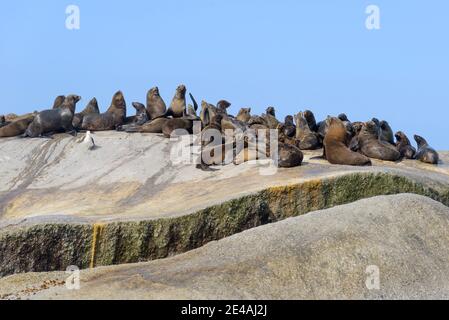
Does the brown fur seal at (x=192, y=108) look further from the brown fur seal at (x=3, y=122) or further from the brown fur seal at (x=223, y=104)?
the brown fur seal at (x=3, y=122)

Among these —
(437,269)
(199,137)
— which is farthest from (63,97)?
(437,269)

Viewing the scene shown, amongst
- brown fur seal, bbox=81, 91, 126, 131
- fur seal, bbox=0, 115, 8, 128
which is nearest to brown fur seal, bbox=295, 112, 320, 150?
brown fur seal, bbox=81, 91, 126, 131

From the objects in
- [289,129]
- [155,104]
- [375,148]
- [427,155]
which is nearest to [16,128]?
[155,104]

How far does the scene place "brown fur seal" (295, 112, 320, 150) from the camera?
18406 mm

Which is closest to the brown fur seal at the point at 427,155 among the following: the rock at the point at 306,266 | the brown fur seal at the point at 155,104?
the brown fur seal at the point at 155,104

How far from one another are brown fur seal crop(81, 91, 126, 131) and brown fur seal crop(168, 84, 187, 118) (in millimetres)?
1466

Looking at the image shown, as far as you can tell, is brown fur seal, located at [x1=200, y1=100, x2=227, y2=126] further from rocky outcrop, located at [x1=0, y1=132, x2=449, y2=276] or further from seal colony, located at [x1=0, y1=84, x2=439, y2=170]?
rocky outcrop, located at [x1=0, y1=132, x2=449, y2=276]

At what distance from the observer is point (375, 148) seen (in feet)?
56.8

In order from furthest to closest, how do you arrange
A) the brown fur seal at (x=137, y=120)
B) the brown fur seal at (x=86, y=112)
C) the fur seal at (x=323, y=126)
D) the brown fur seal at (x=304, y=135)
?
the brown fur seal at (x=86, y=112)
the brown fur seal at (x=137, y=120)
the fur seal at (x=323, y=126)
the brown fur seal at (x=304, y=135)

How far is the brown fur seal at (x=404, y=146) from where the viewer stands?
60.5 ft

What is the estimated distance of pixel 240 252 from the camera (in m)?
8.73

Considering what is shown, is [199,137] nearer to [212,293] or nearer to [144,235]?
[144,235]

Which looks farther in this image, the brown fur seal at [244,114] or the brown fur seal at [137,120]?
the brown fur seal at [244,114]

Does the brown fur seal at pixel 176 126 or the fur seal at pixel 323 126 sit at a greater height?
the brown fur seal at pixel 176 126
